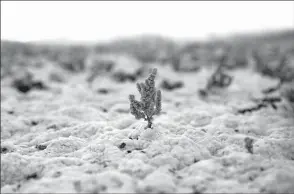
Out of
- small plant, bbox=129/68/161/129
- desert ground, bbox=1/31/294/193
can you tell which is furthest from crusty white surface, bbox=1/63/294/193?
small plant, bbox=129/68/161/129

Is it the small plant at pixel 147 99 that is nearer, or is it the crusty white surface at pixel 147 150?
the crusty white surface at pixel 147 150

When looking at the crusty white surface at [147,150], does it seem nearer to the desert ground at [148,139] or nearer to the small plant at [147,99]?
the desert ground at [148,139]

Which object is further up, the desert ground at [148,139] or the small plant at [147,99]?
the small plant at [147,99]

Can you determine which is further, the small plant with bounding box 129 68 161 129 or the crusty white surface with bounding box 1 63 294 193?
the small plant with bounding box 129 68 161 129

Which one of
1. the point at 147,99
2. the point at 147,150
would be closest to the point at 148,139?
the point at 147,150

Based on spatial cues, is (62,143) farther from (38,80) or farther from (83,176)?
(38,80)

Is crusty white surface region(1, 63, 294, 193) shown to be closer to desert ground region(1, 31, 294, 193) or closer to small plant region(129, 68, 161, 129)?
desert ground region(1, 31, 294, 193)

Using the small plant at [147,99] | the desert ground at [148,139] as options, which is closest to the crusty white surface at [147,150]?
the desert ground at [148,139]

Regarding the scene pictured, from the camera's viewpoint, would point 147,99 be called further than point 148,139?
Yes

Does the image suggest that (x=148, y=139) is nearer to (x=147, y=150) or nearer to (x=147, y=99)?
(x=147, y=150)
